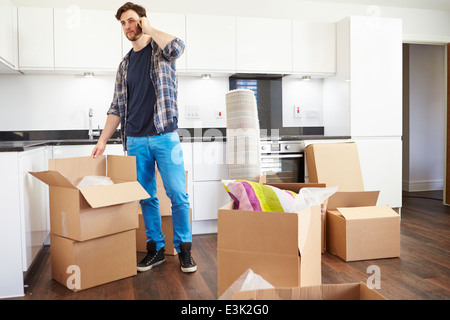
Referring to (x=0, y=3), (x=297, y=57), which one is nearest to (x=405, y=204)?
(x=297, y=57)

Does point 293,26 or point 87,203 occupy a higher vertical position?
point 293,26

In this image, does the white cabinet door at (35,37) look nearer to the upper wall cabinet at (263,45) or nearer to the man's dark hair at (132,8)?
the man's dark hair at (132,8)

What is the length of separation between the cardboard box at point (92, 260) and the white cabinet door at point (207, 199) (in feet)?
3.29

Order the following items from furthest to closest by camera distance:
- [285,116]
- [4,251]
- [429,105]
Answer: [429,105]
[285,116]
[4,251]

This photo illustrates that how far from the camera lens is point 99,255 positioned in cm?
207

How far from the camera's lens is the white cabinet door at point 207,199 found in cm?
318

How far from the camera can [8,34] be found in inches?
121

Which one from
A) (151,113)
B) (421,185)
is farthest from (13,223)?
(421,185)

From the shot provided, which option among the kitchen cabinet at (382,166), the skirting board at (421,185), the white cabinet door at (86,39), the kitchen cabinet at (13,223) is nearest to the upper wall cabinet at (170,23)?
the white cabinet door at (86,39)

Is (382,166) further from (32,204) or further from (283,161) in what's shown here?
(32,204)

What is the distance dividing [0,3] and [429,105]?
5.02m

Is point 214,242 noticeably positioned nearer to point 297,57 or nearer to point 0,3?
point 297,57

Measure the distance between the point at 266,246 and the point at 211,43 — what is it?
2.72m

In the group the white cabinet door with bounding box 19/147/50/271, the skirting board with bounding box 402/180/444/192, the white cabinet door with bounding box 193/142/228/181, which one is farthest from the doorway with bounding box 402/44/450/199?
the white cabinet door with bounding box 19/147/50/271
